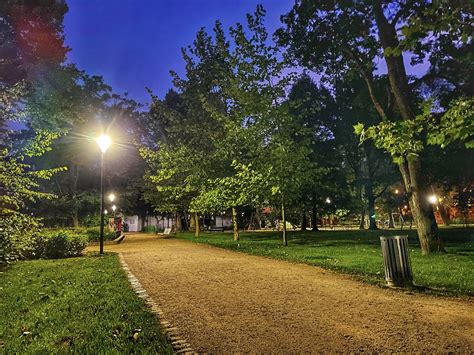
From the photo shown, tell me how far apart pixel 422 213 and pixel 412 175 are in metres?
1.37

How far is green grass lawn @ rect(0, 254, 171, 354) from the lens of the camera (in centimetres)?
383

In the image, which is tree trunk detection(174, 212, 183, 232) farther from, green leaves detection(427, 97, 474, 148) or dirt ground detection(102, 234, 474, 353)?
green leaves detection(427, 97, 474, 148)

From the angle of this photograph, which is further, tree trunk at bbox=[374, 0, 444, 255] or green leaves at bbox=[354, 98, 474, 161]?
tree trunk at bbox=[374, 0, 444, 255]

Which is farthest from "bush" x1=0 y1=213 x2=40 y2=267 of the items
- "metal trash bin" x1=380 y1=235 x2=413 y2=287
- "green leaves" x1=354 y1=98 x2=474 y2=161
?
"metal trash bin" x1=380 y1=235 x2=413 y2=287

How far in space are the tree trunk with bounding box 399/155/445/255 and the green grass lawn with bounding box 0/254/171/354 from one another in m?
9.89

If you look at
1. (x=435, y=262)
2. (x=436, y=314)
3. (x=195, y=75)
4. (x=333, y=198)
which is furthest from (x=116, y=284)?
(x=333, y=198)

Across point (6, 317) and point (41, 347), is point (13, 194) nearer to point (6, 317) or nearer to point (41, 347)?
point (6, 317)

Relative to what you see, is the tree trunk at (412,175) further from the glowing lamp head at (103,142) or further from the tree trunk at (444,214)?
the tree trunk at (444,214)

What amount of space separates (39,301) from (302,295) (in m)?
4.83

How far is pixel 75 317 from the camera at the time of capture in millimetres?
4969

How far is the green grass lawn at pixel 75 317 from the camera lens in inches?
151

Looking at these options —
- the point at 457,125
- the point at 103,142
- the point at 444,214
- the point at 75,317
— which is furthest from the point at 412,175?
the point at 444,214

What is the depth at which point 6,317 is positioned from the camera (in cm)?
513

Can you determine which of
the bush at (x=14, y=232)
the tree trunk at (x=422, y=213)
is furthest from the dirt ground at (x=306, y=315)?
the tree trunk at (x=422, y=213)
